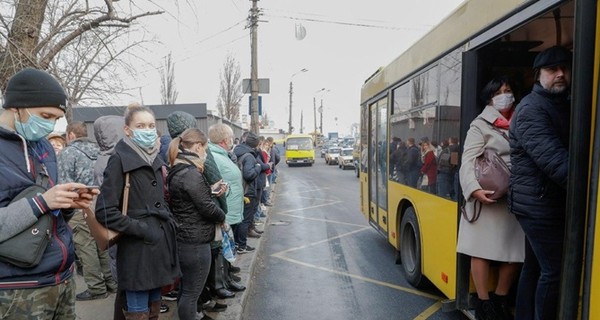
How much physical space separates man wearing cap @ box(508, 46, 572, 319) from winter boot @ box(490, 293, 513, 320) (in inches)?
24.7

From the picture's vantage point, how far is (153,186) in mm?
2836

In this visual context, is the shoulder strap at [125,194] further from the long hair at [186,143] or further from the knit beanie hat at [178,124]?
the knit beanie hat at [178,124]

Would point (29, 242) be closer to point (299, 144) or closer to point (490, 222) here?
point (490, 222)

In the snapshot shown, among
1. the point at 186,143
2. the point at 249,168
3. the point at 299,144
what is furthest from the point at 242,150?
the point at 299,144

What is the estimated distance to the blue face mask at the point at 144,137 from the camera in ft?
9.36

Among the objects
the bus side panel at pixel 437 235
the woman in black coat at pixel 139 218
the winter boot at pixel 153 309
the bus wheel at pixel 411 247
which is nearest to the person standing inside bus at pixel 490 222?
the bus side panel at pixel 437 235

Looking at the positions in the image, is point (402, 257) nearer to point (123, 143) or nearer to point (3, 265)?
point (123, 143)

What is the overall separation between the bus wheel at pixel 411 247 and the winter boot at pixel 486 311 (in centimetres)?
140

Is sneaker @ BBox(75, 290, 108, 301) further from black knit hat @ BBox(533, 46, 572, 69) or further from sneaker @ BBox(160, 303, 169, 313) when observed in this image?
black knit hat @ BBox(533, 46, 572, 69)

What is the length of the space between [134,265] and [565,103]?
9.72 ft

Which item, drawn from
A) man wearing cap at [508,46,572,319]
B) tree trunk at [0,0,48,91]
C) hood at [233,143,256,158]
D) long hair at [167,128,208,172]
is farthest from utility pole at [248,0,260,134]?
man wearing cap at [508,46,572,319]

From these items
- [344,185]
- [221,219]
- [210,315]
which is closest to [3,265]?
[221,219]

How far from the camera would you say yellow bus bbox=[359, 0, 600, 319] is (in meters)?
2.07

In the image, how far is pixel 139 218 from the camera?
2758 mm
